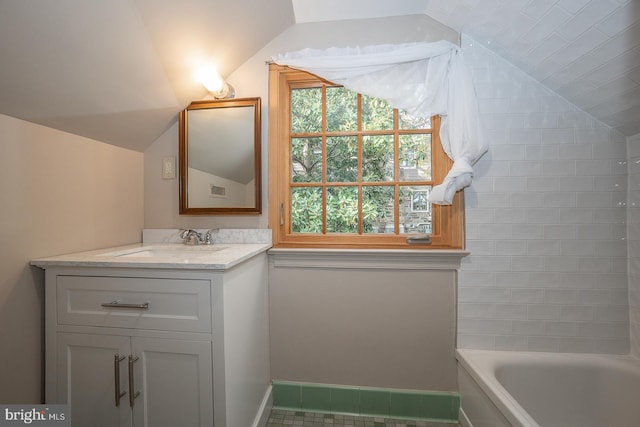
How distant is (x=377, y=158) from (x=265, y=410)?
1497 millimetres

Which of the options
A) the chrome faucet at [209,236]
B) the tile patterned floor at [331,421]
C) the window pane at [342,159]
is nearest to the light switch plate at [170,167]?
the chrome faucet at [209,236]

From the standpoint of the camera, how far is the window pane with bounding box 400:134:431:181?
1547mm

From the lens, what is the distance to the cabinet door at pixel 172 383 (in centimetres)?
101

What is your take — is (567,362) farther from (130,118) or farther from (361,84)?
(130,118)

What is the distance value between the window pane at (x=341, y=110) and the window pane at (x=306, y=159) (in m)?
0.13

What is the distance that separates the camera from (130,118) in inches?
55.8

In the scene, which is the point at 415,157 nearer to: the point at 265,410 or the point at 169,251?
the point at 169,251

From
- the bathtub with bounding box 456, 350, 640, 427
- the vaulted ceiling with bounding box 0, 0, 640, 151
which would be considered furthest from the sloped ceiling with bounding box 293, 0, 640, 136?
the bathtub with bounding box 456, 350, 640, 427

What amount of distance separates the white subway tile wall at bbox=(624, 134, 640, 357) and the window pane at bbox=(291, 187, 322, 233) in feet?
5.20

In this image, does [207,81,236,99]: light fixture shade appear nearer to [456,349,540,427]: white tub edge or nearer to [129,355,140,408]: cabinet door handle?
[129,355,140,408]: cabinet door handle

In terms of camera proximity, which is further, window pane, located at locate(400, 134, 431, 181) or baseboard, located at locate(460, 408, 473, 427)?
window pane, located at locate(400, 134, 431, 181)

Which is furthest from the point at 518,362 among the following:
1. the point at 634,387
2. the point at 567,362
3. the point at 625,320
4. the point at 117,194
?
the point at 117,194

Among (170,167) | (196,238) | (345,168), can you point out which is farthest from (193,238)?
(345,168)

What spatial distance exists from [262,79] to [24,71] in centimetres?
99
